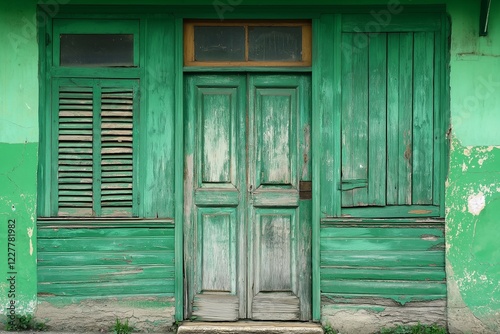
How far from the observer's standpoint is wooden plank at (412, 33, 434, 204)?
606 centimetres

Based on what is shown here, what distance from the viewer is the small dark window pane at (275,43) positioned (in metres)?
6.14

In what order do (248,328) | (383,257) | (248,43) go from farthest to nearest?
(248,43) → (383,257) → (248,328)

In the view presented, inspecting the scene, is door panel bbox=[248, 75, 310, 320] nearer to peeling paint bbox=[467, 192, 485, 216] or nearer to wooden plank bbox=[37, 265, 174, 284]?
wooden plank bbox=[37, 265, 174, 284]

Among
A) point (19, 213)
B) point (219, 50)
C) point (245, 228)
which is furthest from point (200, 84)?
point (19, 213)

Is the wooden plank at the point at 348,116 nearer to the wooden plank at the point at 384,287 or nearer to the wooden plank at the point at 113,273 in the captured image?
the wooden plank at the point at 384,287

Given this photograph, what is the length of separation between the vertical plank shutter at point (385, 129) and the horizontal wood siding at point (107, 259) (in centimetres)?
175

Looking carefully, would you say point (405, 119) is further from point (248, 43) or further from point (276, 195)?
point (248, 43)

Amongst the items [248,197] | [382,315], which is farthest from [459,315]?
[248,197]

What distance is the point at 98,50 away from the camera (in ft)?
20.0

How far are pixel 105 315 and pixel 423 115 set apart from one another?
331 centimetres

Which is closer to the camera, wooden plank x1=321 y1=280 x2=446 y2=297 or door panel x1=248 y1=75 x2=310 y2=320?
wooden plank x1=321 y1=280 x2=446 y2=297

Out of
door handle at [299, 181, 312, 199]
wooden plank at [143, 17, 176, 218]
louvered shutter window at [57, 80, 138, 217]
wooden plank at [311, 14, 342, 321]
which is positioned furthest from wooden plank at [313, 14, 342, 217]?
louvered shutter window at [57, 80, 138, 217]

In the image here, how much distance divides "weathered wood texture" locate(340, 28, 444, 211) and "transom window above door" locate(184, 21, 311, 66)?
417 mm

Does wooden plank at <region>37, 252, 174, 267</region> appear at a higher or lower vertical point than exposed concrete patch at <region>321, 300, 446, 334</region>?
higher
